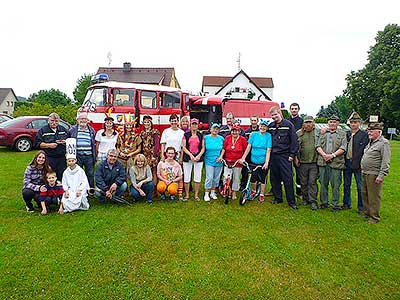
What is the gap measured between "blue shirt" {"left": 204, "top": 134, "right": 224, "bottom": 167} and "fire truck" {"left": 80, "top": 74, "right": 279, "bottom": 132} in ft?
11.7

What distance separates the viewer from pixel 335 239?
15.9 ft

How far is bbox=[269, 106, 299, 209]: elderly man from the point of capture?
6.12 m

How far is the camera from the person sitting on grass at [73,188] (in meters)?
5.63

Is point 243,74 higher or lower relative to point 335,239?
higher

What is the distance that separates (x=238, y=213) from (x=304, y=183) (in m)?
1.58

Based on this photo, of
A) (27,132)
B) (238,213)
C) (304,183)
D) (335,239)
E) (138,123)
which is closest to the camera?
(335,239)

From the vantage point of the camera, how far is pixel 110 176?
6000 mm

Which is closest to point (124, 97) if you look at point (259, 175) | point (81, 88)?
point (259, 175)

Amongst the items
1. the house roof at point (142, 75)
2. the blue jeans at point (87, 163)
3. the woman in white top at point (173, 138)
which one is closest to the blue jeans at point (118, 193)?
the blue jeans at point (87, 163)

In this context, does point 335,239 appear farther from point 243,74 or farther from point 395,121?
point 243,74

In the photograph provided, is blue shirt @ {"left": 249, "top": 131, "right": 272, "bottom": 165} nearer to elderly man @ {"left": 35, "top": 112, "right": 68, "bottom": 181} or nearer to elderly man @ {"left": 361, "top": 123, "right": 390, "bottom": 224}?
elderly man @ {"left": 361, "top": 123, "right": 390, "bottom": 224}

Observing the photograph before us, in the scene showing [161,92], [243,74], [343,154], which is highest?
[243,74]

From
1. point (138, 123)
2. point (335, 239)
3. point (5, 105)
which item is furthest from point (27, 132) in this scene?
point (5, 105)

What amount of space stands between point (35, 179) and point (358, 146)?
19.1 feet
